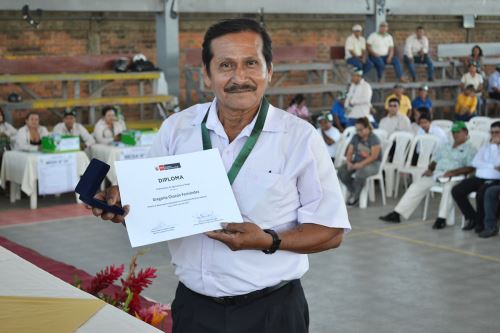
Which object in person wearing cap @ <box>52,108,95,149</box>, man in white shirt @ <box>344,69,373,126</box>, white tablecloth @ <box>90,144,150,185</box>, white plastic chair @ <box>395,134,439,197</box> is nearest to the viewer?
white plastic chair @ <box>395,134,439,197</box>

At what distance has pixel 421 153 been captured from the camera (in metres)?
10.5

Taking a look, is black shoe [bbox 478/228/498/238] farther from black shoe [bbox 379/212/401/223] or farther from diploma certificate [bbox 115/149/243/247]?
diploma certificate [bbox 115/149/243/247]

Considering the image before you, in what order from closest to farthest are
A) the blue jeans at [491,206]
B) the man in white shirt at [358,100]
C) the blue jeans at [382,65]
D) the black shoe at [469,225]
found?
the blue jeans at [491,206]
the black shoe at [469,225]
the man in white shirt at [358,100]
the blue jeans at [382,65]

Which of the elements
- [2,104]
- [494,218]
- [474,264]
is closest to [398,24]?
[2,104]

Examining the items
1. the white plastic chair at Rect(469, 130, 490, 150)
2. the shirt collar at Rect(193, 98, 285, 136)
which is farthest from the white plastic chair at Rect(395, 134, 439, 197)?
the shirt collar at Rect(193, 98, 285, 136)

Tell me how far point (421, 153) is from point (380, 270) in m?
3.71

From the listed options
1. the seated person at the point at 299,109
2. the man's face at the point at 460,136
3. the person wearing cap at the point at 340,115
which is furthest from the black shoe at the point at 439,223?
the seated person at the point at 299,109

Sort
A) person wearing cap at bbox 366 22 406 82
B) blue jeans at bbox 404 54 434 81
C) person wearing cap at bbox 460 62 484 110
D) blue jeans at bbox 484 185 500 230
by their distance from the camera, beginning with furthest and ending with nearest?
blue jeans at bbox 404 54 434 81
person wearing cap at bbox 460 62 484 110
person wearing cap at bbox 366 22 406 82
blue jeans at bbox 484 185 500 230

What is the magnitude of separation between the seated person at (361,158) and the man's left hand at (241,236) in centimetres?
790

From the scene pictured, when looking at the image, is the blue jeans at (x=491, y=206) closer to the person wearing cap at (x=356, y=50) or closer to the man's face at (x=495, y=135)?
the man's face at (x=495, y=135)

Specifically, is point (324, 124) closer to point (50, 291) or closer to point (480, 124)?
point (480, 124)

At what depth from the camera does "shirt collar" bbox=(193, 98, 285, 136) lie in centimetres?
240

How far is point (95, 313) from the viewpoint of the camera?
2195 mm
